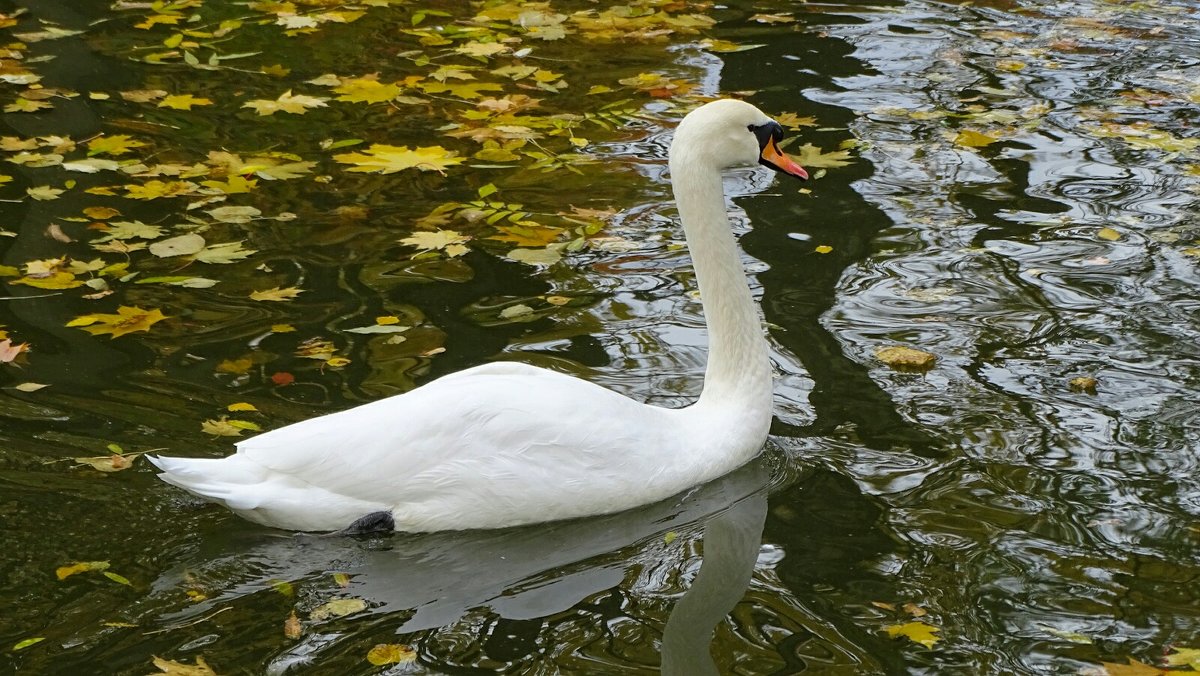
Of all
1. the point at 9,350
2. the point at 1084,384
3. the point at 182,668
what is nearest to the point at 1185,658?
the point at 1084,384

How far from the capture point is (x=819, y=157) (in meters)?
8.20

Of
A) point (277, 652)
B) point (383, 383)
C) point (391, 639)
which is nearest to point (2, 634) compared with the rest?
point (277, 652)

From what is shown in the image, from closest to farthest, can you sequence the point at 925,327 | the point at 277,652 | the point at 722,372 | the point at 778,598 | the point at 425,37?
the point at 277,652, the point at 778,598, the point at 722,372, the point at 925,327, the point at 425,37

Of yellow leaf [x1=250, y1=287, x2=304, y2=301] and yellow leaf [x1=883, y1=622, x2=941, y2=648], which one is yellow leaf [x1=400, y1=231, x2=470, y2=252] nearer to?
yellow leaf [x1=250, y1=287, x2=304, y2=301]

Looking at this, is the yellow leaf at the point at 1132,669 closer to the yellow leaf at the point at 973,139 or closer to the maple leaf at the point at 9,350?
the maple leaf at the point at 9,350

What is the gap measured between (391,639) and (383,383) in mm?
1737

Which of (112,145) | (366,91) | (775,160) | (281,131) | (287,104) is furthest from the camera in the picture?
(366,91)

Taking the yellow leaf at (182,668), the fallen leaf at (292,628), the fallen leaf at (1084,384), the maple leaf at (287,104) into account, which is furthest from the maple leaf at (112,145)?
the fallen leaf at (1084,384)

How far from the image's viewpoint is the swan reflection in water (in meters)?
4.26

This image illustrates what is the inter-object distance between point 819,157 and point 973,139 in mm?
980

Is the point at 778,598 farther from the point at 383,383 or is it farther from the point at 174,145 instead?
the point at 174,145

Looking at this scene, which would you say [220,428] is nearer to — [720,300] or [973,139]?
[720,300]

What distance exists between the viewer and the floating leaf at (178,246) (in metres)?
6.95

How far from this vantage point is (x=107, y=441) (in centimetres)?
526
